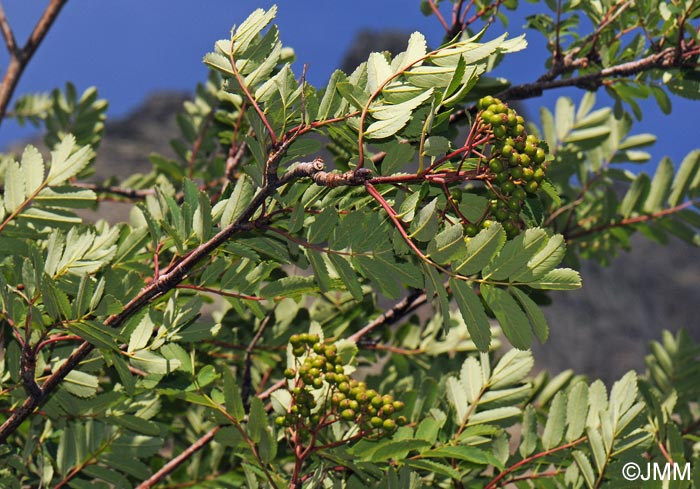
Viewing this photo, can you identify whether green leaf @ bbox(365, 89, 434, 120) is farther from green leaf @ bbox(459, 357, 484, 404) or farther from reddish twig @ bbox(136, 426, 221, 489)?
reddish twig @ bbox(136, 426, 221, 489)

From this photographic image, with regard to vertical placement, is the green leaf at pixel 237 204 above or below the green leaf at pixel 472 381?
above

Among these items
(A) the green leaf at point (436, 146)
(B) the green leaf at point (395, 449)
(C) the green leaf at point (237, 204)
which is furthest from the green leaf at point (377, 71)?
(B) the green leaf at point (395, 449)

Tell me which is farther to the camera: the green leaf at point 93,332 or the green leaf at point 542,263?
the green leaf at point 93,332

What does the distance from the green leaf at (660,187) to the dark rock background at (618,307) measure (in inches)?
338

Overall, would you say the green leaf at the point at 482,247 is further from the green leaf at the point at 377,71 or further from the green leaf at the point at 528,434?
the green leaf at the point at 528,434

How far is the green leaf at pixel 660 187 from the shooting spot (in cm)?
264

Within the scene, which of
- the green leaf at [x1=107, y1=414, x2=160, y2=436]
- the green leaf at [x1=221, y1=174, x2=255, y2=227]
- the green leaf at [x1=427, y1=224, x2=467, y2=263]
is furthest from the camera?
the green leaf at [x1=107, y1=414, x2=160, y2=436]

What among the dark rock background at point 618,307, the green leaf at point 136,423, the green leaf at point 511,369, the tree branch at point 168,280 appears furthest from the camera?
the dark rock background at point 618,307

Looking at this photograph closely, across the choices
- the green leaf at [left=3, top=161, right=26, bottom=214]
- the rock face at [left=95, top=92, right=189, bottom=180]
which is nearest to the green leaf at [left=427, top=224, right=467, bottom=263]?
the green leaf at [left=3, top=161, right=26, bottom=214]

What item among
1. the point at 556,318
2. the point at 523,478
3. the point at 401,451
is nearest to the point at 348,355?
the point at 401,451

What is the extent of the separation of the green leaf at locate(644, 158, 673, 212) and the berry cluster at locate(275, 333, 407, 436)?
147cm

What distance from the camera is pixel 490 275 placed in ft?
4.10

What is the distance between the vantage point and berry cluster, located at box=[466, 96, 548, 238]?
1192 mm

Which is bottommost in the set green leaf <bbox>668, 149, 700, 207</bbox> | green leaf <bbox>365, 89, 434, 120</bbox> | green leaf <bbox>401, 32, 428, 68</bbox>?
green leaf <bbox>668, 149, 700, 207</bbox>
